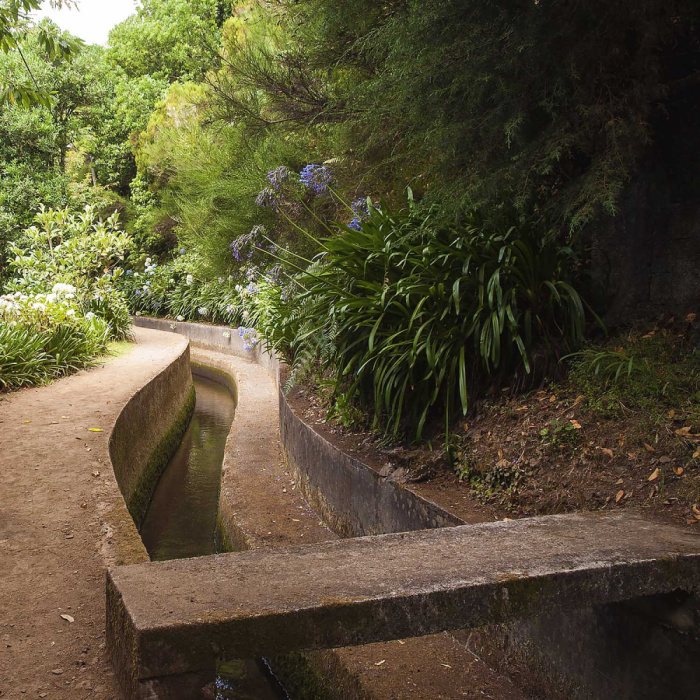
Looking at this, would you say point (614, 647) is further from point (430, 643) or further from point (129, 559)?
point (129, 559)

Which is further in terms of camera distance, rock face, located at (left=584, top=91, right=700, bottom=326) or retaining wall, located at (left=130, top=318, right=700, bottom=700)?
rock face, located at (left=584, top=91, right=700, bottom=326)

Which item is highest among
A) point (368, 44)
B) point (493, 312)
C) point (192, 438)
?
point (368, 44)

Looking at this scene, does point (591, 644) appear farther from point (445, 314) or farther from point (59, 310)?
point (59, 310)

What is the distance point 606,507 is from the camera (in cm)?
259

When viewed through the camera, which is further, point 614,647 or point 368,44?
point 368,44

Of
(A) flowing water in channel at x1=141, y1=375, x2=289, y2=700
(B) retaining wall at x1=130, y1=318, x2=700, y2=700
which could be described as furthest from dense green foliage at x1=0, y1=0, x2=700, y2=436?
(A) flowing water in channel at x1=141, y1=375, x2=289, y2=700

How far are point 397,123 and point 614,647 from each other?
2.93 m

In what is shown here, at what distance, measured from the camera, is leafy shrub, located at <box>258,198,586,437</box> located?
11.1ft

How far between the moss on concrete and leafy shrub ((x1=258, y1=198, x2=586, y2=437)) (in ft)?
8.05

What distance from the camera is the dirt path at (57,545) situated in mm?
2232

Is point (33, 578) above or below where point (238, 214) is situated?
below

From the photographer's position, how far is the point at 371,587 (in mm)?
1829

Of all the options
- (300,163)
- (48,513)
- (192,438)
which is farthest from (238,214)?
(48,513)

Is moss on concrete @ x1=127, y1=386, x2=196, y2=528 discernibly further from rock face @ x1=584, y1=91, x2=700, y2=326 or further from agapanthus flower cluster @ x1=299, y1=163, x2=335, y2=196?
rock face @ x1=584, y1=91, x2=700, y2=326
